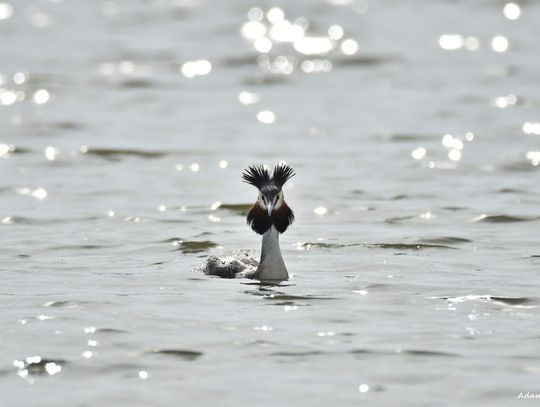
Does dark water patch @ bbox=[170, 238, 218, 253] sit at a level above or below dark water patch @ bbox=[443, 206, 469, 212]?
below

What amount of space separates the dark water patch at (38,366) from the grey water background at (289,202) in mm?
35

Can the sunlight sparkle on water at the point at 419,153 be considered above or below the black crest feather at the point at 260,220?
above

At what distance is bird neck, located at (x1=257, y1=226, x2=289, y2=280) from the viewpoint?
63.5 feet

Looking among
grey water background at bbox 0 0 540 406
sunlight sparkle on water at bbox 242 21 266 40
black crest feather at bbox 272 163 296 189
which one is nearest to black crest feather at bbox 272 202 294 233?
black crest feather at bbox 272 163 296 189

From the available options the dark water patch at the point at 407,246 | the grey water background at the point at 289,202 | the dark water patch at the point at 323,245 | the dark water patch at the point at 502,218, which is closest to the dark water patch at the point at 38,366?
the grey water background at the point at 289,202

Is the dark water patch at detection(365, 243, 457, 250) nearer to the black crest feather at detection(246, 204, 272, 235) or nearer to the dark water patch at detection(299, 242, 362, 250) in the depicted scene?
the dark water patch at detection(299, 242, 362, 250)

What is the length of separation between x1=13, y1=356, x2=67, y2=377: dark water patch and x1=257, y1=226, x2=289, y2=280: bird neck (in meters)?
4.76

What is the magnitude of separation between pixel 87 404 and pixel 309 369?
7.89 feet

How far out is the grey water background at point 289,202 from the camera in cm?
1491

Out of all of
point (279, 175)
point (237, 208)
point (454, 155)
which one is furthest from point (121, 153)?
point (279, 175)

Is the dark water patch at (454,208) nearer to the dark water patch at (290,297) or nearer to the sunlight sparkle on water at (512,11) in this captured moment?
the dark water patch at (290,297)

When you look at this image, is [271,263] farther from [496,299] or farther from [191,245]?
[191,245]

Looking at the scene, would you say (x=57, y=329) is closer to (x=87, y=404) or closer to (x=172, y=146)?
(x=87, y=404)

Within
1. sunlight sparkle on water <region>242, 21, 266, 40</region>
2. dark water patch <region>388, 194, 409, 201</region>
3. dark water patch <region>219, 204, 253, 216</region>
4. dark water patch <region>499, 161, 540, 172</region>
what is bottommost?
dark water patch <region>219, 204, 253, 216</region>
